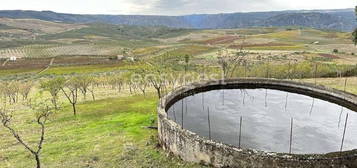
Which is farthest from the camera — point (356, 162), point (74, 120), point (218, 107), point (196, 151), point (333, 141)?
point (74, 120)

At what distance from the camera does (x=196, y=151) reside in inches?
878

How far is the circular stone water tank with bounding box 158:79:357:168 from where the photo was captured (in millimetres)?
20000

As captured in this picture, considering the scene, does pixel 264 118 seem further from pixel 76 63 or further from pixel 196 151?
pixel 76 63

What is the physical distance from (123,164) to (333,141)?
1884cm

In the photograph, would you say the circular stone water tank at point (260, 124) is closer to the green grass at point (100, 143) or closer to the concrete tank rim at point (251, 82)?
the concrete tank rim at point (251, 82)

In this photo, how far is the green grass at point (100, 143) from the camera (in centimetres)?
2594

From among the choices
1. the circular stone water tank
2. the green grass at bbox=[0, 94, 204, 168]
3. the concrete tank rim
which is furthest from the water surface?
the green grass at bbox=[0, 94, 204, 168]

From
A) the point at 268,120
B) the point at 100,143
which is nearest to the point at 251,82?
the point at 268,120

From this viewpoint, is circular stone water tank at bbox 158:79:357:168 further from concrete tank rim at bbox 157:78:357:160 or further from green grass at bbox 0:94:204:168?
green grass at bbox 0:94:204:168

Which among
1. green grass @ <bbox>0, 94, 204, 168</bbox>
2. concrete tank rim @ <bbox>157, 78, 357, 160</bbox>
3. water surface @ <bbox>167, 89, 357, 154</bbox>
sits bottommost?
green grass @ <bbox>0, 94, 204, 168</bbox>

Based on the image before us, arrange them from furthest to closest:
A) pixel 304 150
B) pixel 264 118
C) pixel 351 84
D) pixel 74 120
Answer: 1. pixel 351 84
2. pixel 74 120
3. pixel 264 118
4. pixel 304 150

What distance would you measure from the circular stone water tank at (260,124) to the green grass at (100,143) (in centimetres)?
253

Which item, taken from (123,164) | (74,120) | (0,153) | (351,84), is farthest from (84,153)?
(351,84)

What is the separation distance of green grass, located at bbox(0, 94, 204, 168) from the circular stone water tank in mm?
2534
